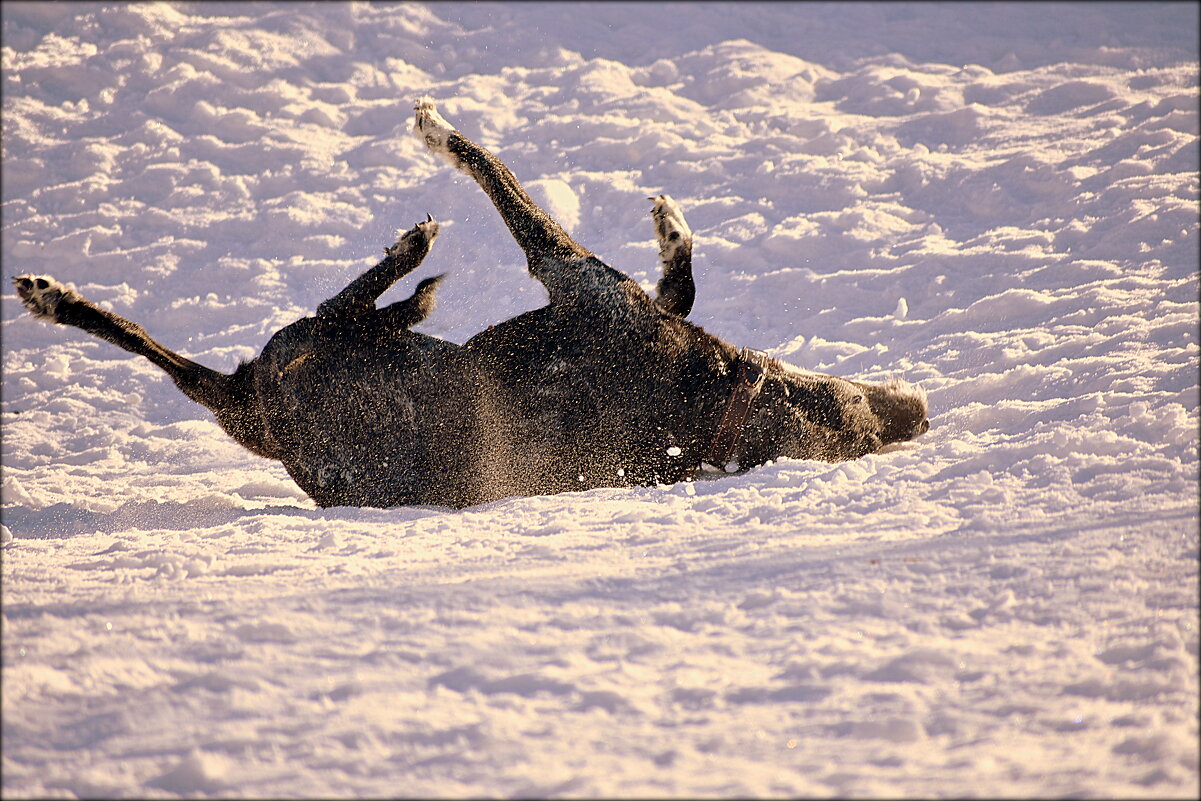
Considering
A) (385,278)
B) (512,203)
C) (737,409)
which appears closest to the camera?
(737,409)

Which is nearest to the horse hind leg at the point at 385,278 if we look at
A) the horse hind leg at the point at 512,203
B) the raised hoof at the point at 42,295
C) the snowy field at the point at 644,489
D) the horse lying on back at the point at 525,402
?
the horse lying on back at the point at 525,402

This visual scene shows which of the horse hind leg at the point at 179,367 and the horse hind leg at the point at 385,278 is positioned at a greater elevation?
the horse hind leg at the point at 385,278

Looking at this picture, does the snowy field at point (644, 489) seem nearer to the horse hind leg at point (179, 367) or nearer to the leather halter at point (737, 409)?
the leather halter at point (737, 409)

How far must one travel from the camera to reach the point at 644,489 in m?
2.98

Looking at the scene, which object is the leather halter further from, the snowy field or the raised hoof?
the raised hoof

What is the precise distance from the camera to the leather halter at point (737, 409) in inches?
116

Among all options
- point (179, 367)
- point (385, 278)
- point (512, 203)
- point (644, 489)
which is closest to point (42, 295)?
point (179, 367)

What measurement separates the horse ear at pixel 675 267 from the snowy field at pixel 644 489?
0.66m

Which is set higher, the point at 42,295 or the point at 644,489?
the point at 42,295

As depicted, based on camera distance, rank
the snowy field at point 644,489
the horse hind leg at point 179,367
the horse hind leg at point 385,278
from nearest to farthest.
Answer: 1. the snowy field at point 644,489
2. the horse hind leg at point 385,278
3. the horse hind leg at point 179,367

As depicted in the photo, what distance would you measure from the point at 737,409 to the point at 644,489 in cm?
39

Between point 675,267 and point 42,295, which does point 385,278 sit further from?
point 42,295

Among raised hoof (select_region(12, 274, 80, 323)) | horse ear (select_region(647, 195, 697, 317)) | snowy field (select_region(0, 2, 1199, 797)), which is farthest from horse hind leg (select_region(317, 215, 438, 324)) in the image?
raised hoof (select_region(12, 274, 80, 323))

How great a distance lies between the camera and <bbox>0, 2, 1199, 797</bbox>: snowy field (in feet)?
5.00
